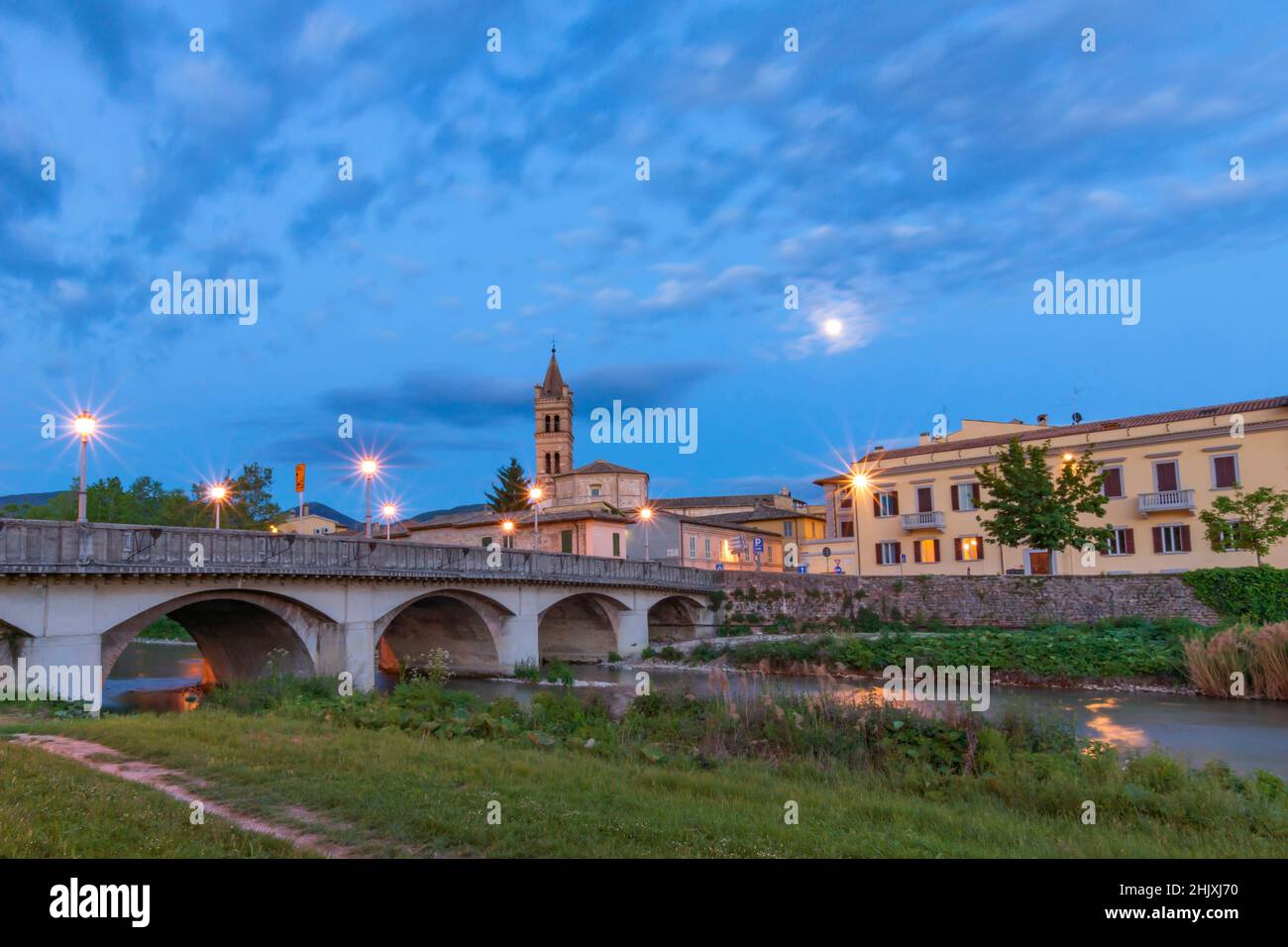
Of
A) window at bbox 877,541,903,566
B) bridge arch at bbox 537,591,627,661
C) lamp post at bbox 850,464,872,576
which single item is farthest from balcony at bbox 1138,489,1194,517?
bridge arch at bbox 537,591,627,661

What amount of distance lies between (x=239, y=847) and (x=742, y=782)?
5710 mm

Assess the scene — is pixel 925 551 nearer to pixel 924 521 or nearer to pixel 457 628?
pixel 924 521

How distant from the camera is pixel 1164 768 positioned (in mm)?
11594

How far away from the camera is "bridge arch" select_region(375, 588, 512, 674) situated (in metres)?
35.7

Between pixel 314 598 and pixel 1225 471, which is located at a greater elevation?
pixel 1225 471

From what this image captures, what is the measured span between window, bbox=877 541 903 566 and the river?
65.7 ft

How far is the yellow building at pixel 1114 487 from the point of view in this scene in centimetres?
4228

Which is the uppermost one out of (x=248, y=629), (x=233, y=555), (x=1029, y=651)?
(x=233, y=555)

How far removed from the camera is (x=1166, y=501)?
43938 millimetres

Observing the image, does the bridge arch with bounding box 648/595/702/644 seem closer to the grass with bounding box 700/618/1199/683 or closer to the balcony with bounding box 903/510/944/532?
the grass with bounding box 700/618/1199/683

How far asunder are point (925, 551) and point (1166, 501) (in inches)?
527

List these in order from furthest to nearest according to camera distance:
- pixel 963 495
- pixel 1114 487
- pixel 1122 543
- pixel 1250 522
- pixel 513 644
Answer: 1. pixel 963 495
2. pixel 1114 487
3. pixel 1122 543
4. pixel 1250 522
5. pixel 513 644

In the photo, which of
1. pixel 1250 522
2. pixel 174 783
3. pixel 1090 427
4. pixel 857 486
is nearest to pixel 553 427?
pixel 857 486

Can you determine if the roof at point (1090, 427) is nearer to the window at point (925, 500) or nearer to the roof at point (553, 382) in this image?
the window at point (925, 500)
